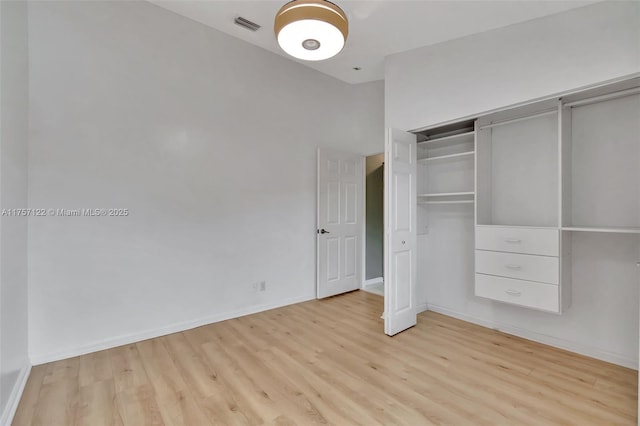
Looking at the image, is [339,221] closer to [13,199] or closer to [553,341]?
[553,341]

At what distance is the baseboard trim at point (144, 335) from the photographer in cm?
254

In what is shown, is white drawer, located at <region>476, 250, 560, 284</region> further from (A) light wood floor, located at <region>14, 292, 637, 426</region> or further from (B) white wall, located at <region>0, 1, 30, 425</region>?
(B) white wall, located at <region>0, 1, 30, 425</region>

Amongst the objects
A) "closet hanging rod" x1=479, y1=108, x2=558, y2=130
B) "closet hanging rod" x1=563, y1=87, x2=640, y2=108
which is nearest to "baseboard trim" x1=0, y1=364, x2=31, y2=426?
"closet hanging rod" x1=479, y1=108, x2=558, y2=130

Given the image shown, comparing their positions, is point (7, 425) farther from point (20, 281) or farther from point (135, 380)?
point (20, 281)

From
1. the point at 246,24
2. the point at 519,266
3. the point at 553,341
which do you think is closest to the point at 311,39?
the point at 246,24

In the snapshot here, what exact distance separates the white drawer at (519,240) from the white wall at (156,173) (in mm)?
2264

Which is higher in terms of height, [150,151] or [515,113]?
[515,113]

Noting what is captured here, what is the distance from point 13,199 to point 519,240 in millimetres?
4011

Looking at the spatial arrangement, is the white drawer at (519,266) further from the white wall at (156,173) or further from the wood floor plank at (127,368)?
the wood floor plank at (127,368)

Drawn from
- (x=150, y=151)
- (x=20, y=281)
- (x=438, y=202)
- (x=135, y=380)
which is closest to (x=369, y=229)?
(x=438, y=202)

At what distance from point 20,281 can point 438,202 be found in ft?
12.8

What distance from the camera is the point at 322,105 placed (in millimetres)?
4445

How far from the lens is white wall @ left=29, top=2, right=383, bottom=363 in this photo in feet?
8.35

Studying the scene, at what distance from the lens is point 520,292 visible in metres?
2.71
